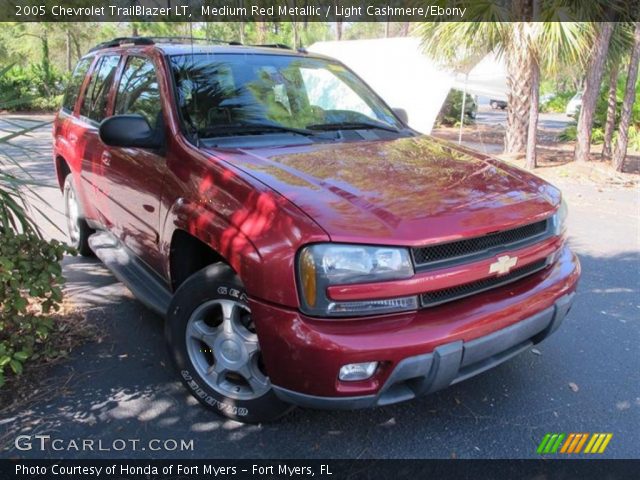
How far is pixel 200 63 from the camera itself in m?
3.43

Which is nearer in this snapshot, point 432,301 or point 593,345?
point 432,301

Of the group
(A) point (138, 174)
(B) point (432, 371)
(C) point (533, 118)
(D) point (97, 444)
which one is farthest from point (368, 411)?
(C) point (533, 118)

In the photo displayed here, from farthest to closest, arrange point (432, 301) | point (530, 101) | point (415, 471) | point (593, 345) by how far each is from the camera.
A: 1. point (530, 101)
2. point (593, 345)
3. point (415, 471)
4. point (432, 301)

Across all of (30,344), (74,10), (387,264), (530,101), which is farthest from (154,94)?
(74,10)

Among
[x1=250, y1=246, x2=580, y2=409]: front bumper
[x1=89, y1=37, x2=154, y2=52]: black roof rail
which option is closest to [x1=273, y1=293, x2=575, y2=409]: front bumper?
[x1=250, y1=246, x2=580, y2=409]: front bumper

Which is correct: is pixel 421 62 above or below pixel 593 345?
above

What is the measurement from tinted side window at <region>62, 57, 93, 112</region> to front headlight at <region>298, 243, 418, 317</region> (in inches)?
150

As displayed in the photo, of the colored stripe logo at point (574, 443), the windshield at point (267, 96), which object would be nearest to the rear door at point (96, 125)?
the windshield at point (267, 96)

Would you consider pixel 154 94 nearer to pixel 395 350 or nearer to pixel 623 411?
pixel 395 350

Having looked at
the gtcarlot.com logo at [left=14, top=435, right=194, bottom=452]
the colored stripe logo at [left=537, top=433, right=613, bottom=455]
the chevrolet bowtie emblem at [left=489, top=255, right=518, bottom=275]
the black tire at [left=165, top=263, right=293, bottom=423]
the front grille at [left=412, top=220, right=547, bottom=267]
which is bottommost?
the colored stripe logo at [left=537, top=433, right=613, bottom=455]

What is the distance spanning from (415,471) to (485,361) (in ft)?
2.00

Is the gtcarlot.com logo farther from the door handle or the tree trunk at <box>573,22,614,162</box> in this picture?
the tree trunk at <box>573,22,614,162</box>

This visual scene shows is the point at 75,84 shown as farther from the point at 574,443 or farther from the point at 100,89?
the point at 574,443

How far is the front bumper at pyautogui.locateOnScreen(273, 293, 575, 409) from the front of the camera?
85.9 inches
